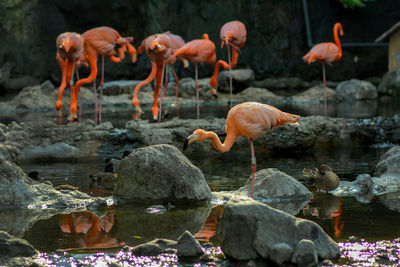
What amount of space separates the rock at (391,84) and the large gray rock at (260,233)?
16460 mm

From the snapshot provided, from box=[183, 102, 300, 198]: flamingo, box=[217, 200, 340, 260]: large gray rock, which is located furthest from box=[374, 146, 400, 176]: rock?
box=[217, 200, 340, 260]: large gray rock

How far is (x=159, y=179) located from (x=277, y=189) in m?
1.18

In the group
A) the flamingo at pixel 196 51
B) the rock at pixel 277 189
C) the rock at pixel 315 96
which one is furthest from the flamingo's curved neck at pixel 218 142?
the rock at pixel 315 96

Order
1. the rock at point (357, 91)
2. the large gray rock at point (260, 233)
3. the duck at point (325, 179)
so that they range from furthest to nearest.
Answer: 1. the rock at point (357, 91)
2. the duck at point (325, 179)
3. the large gray rock at point (260, 233)

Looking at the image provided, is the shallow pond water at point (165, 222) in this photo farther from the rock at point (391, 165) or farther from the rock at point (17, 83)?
the rock at point (17, 83)

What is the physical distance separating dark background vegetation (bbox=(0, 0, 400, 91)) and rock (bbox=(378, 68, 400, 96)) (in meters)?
4.58

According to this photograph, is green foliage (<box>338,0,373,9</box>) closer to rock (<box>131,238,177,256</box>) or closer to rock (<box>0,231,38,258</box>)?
rock (<box>131,238,177,256</box>)

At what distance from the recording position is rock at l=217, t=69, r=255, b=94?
65.1 ft

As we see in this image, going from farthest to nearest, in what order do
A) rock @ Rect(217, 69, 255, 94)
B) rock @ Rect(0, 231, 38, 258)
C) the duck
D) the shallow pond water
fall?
rock @ Rect(217, 69, 255, 94) → the duck → the shallow pond water → rock @ Rect(0, 231, 38, 258)

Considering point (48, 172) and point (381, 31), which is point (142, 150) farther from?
point (381, 31)

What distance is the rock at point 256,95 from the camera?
60.3 ft

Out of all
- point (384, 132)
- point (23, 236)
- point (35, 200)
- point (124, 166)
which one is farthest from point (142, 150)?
point (384, 132)

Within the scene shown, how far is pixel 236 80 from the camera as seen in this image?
20.6 m

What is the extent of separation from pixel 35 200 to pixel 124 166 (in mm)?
911
